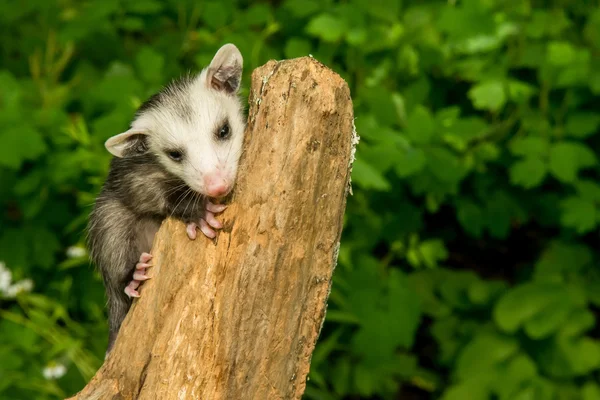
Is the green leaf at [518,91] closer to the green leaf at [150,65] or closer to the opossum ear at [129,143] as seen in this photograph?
the green leaf at [150,65]

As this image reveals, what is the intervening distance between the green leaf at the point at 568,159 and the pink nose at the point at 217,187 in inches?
63.3

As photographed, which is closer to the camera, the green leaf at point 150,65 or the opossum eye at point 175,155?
the opossum eye at point 175,155

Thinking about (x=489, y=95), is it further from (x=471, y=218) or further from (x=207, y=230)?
(x=207, y=230)

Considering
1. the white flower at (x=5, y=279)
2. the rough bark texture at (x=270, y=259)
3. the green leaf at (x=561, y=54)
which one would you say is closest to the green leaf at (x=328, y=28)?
the green leaf at (x=561, y=54)

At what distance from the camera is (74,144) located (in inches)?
129

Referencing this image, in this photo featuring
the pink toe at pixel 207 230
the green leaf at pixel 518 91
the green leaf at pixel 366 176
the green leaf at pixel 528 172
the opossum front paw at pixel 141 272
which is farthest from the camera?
the green leaf at pixel 518 91

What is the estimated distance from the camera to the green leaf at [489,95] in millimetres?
3021

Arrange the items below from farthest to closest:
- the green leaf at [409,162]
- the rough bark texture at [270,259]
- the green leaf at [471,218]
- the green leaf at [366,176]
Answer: the green leaf at [471,218] < the green leaf at [409,162] < the green leaf at [366,176] < the rough bark texture at [270,259]

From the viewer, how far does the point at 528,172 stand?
3.01 meters

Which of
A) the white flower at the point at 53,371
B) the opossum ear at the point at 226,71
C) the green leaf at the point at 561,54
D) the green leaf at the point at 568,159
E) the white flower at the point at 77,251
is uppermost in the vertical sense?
the green leaf at the point at 561,54

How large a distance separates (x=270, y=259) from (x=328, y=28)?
5.16ft

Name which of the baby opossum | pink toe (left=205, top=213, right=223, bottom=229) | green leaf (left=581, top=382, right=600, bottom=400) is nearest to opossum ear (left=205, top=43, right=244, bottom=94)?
the baby opossum

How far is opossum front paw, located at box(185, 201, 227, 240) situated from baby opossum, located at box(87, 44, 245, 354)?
15 centimetres

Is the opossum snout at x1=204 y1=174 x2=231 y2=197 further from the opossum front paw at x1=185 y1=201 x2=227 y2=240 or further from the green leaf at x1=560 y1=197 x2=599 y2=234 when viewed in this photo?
the green leaf at x1=560 y1=197 x2=599 y2=234
